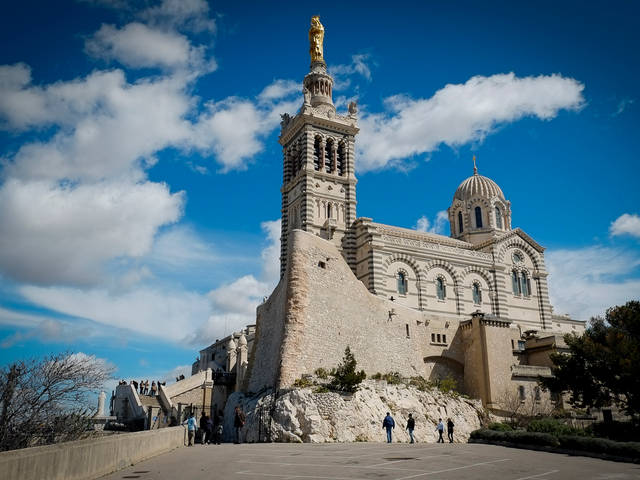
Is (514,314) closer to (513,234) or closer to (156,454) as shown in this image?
(513,234)

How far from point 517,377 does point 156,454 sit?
26.2 m

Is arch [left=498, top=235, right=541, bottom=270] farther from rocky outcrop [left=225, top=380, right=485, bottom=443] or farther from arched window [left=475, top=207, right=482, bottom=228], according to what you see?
rocky outcrop [left=225, top=380, right=485, bottom=443]

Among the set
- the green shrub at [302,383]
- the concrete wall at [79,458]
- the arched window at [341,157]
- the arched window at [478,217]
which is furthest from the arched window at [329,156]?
the concrete wall at [79,458]

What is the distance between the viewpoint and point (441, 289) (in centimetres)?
4325

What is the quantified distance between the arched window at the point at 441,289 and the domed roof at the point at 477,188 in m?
13.2

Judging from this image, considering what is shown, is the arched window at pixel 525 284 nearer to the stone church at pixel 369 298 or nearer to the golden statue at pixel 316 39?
the stone church at pixel 369 298

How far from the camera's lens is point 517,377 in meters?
35.3

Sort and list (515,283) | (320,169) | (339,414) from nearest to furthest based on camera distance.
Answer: (339,414) < (320,169) < (515,283)

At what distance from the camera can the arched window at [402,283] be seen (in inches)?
1631

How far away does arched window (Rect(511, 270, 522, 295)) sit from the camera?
4694 cm

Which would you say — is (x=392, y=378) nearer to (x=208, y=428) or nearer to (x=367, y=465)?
(x=208, y=428)

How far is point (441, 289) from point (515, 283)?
8.42 m

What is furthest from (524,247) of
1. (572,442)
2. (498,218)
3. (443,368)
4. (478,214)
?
(572,442)

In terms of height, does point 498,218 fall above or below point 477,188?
below
